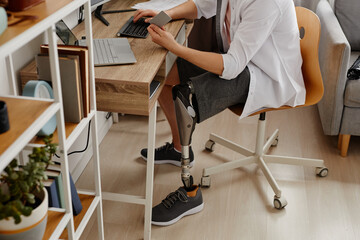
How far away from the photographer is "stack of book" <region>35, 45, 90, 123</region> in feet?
4.40

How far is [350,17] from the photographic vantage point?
9.11 ft

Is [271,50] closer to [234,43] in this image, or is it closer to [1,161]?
[234,43]

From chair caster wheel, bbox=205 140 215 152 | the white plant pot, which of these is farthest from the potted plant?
chair caster wheel, bbox=205 140 215 152

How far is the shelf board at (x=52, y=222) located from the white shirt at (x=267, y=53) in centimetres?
87

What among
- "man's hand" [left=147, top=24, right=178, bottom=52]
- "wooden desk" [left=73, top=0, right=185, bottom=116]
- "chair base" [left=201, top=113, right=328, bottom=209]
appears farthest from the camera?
"chair base" [left=201, top=113, right=328, bottom=209]

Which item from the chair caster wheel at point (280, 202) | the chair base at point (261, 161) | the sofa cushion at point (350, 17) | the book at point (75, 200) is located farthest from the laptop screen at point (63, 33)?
the sofa cushion at point (350, 17)

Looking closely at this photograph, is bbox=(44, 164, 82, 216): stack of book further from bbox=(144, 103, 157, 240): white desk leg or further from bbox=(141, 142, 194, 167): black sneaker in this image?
bbox=(141, 142, 194, 167): black sneaker

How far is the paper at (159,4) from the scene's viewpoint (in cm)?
231

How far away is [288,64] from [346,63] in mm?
493

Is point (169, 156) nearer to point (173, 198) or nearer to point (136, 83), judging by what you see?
point (173, 198)

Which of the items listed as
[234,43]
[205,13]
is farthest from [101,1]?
[234,43]

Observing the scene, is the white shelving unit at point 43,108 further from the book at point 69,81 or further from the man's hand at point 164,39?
the man's hand at point 164,39

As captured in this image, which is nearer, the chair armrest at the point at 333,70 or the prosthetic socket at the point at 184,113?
the prosthetic socket at the point at 184,113

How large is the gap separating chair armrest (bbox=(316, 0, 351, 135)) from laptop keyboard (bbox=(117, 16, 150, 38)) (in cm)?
96
